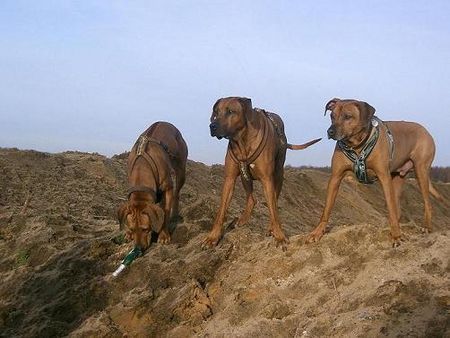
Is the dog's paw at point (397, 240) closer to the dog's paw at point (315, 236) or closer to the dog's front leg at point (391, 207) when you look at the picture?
the dog's front leg at point (391, 207)

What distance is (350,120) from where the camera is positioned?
652 cm

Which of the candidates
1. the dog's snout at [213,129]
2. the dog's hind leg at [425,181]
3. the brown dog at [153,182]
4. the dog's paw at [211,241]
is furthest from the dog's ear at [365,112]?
the brown dog at [153,182]

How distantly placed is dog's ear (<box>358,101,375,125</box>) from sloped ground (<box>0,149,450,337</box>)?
123 cm

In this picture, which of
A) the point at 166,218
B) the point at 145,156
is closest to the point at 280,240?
the point at 166,218

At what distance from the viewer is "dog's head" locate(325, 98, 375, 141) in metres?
6.49

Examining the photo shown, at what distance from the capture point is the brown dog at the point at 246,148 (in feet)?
23.2

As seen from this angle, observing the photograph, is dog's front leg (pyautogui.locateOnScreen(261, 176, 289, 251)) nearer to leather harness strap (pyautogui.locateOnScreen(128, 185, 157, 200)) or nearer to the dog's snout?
the dog's snout

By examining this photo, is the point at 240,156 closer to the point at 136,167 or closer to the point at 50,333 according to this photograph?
the point at 136,167

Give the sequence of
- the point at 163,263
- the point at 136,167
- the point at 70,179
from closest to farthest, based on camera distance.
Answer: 1. the point at 163,263
2. the point at 136,167
3. the point at 70,179

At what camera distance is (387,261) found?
20.0ft

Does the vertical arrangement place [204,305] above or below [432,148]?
below

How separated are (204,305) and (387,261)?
77.5 inches

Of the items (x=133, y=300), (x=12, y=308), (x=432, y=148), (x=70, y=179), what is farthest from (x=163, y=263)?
(x=70, y=179)

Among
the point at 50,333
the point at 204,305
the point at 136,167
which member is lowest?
the point at 50,333
